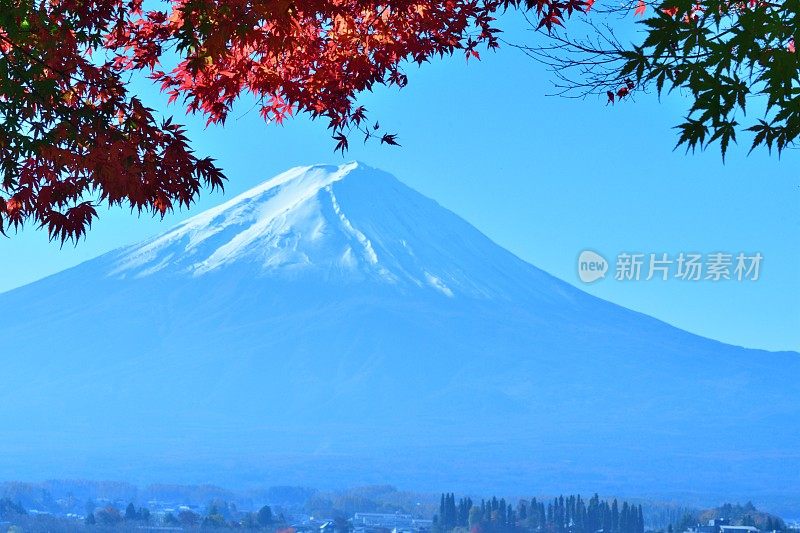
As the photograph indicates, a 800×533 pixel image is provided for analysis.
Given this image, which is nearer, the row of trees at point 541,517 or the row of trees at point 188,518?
the row of trees at point 541,517

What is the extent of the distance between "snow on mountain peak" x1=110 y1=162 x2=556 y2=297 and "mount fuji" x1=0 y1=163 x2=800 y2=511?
21cm

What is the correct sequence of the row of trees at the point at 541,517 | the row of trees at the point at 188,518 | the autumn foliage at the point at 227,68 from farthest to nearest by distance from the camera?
the row of trees at the point at 188,518, the row of trees at the point at 541,517, the autumn foliage at the point at 227,68

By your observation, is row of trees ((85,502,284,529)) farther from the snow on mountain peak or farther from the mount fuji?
the snow on mountain peak

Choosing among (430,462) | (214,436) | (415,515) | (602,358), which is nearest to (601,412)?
(602,358)

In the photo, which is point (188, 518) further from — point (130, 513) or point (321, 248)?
point (321, 248)

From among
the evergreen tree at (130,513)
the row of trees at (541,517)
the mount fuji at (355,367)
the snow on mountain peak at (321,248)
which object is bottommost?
the evergreen tree at (130,513)

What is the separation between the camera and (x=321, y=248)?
111m

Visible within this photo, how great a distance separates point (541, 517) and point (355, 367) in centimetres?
4757

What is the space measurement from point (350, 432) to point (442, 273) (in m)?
19.1

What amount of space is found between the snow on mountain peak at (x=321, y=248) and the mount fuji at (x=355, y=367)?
0.21m

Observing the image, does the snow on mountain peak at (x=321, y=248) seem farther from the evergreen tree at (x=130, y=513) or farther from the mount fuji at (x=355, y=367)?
the evergreen tree at (x=130, y=513)

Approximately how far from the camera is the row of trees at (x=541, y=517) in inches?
2216

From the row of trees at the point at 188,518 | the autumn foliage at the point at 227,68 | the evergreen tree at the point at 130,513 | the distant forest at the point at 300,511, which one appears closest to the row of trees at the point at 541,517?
the distant forest at the point at 300,511

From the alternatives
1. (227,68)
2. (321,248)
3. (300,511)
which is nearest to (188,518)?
(300,511)
